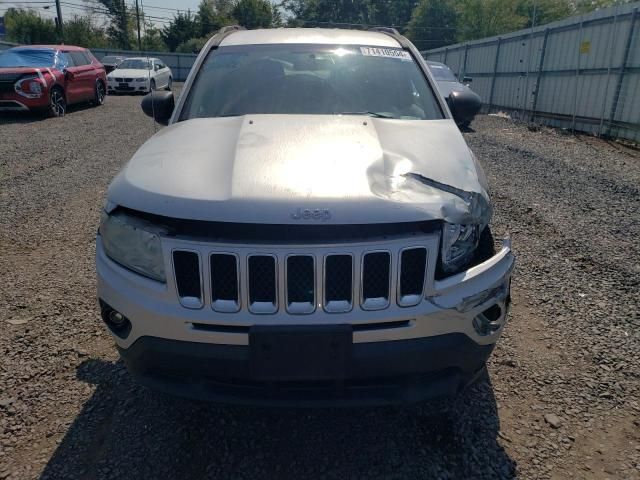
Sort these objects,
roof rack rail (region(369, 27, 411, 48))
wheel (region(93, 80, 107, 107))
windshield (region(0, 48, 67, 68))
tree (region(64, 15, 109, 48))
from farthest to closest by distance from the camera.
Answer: tree (region(64, 15, 109, 48)), wheel (region(93, 80, 107, 107)), windshield (region(0, 48, 67, 68)), roof rack rail (region(369, 27, 411, 48))

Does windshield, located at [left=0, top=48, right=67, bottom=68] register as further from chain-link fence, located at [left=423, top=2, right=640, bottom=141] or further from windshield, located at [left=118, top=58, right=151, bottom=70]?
chain-link fence, located at [left=423, top=2, right=640, bottom=141]

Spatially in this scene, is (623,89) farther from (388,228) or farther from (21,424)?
(21,424)

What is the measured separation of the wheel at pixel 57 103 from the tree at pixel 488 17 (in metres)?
39.7

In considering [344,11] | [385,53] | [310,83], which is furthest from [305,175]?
[344,11]

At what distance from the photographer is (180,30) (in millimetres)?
57188

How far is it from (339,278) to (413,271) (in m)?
0.29

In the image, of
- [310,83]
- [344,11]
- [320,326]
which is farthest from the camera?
[344,11]

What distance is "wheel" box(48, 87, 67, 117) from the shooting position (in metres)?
12.6

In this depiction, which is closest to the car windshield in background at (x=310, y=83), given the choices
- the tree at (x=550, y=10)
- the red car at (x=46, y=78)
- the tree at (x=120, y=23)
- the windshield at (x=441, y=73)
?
the windshield at (x=441, y=73)

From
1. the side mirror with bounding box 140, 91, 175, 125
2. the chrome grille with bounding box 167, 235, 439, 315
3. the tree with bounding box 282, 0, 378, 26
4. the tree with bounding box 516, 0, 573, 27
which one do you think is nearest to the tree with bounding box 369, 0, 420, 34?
the tree with bounding box 282, 0, 378, 26

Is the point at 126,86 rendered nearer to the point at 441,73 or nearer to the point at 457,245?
the point at 441,73

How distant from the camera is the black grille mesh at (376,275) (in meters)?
1.90

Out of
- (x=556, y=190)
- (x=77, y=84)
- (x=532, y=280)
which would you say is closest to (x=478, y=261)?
(x=532, y=280)

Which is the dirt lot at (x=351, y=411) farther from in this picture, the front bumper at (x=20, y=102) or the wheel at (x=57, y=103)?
the wheel at (x=57, y=103)
